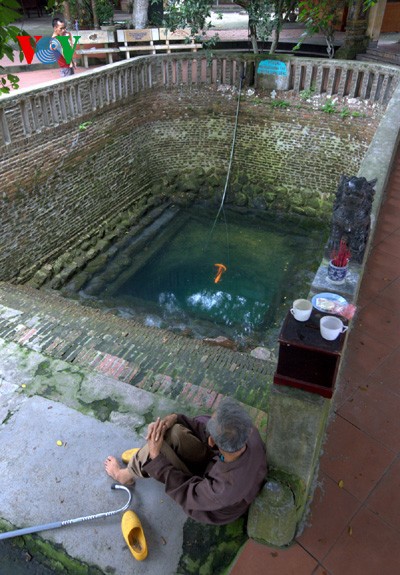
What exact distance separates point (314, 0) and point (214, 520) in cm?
1285

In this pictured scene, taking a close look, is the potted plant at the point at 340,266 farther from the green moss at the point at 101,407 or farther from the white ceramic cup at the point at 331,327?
the green moss at the point at 101,407

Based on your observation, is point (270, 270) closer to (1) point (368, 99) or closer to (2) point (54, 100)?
(1) point (368, 99)

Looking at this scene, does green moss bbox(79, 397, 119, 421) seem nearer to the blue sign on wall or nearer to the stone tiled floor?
the stone tiled floor

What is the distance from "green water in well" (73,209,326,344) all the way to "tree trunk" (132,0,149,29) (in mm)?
5215

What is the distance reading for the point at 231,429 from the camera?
7.55ft

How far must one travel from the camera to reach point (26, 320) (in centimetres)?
550

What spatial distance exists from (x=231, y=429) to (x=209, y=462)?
0.71 m

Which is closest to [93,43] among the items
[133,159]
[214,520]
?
[133,159]

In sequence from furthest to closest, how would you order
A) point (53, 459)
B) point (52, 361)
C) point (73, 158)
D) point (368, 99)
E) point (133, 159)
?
point (133, 159), point (368, 99), point (73, 158), point (52, 361), point (53, 459)

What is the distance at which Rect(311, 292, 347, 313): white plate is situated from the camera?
93.9 inches

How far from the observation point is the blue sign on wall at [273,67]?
33.8ft

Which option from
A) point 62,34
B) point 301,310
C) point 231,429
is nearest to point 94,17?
point 62,34

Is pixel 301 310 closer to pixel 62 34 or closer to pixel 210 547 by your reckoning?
pixel 210 547

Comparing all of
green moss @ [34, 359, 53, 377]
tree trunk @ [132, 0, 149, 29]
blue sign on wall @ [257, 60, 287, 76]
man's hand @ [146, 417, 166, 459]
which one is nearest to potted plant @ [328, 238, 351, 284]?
man's hand @ [146, 417, 166, 459]
